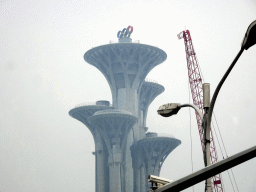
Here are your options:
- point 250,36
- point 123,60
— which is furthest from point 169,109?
point 123,60

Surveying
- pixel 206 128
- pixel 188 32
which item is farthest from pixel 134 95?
pixel 206 128

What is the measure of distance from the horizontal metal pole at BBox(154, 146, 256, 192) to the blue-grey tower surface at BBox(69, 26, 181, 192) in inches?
4669

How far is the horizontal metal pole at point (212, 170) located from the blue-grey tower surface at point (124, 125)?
119 meters


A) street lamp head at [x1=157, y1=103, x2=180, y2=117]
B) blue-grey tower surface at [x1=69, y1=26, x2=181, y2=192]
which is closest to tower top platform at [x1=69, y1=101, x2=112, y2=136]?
blue-grey tower surface at [x1=69, y1=26, x2=181, y2=192]

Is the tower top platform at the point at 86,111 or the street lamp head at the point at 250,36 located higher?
the tower top platform at the point at 86,111

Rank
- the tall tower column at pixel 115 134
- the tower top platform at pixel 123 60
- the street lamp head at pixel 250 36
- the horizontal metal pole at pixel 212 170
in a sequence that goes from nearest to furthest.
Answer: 1. the horizontal metal pole at pixel 212 170
2. the street lamp head at pixel 250 36
3. the tall tower column at pixel 115 134
4. the tower top platform at pixel 123 60

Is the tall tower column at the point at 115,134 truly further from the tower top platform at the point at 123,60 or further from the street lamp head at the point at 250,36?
the street lamp head at the point at 250,36

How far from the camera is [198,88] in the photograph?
116188 mm

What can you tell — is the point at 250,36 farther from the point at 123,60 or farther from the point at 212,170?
the point at 123,60

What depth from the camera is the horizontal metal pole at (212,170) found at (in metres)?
8.66

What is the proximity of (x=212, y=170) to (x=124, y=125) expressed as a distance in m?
121

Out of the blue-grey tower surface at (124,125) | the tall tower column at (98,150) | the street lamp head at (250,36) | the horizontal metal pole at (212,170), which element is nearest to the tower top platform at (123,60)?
the blue-grey tower surface at (124,125)

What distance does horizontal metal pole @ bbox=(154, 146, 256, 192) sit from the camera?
8.66 meters

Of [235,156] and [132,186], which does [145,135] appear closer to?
[132,186]
